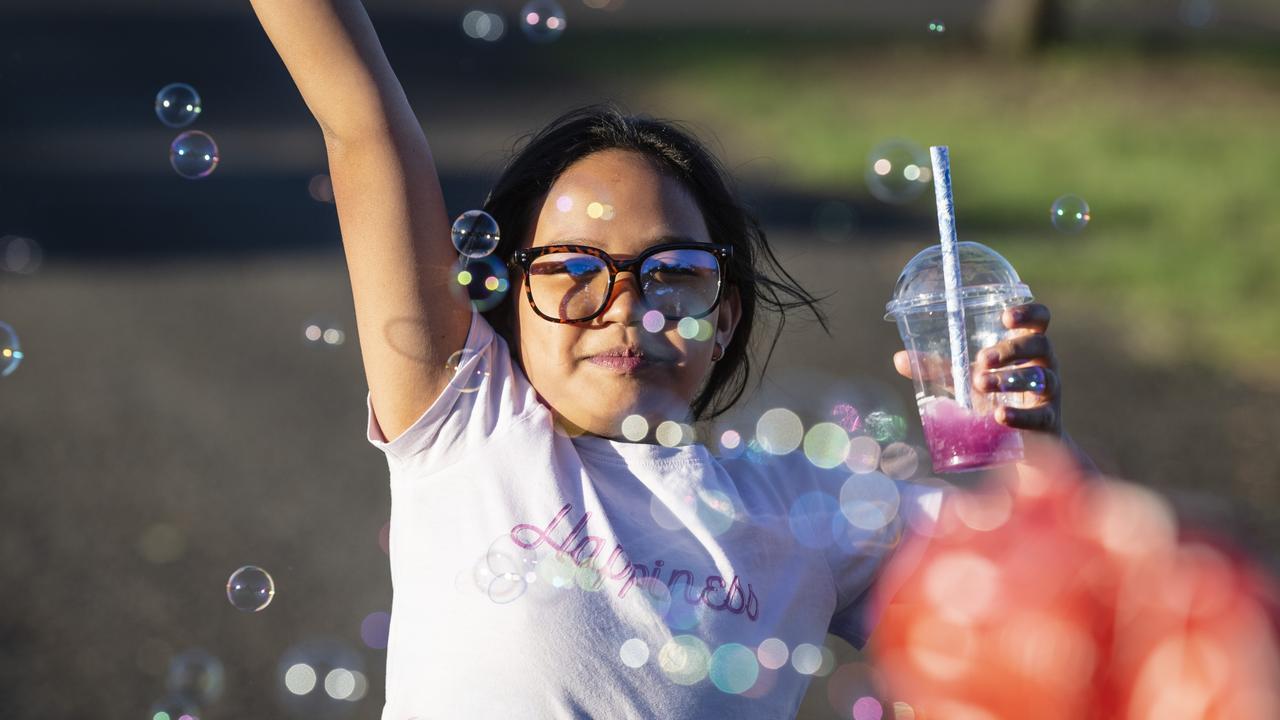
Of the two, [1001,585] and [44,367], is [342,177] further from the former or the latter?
[44,367]

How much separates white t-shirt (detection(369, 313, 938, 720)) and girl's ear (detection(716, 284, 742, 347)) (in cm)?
23

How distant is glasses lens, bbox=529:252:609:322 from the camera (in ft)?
6.28

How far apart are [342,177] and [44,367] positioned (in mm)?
3893

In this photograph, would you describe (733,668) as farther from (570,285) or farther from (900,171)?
(900,171)

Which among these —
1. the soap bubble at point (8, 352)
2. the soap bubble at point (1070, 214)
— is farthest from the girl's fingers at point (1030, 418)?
the soap bubble at point (8, 352)

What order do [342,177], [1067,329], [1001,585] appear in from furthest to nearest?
[1067,329]
[342,177]
[1001,585]

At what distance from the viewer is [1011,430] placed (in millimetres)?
1831

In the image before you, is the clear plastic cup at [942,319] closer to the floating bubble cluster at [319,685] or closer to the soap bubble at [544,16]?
the soap bubble at [544,16]

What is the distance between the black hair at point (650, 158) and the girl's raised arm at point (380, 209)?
194 mm

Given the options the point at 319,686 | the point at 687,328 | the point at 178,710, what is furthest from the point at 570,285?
the point at 178,710

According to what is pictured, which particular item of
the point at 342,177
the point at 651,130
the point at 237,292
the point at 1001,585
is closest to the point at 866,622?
the point at 1001,585

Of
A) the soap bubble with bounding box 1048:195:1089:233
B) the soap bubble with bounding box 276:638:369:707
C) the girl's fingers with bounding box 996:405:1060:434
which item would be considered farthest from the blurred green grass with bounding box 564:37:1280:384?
the girl's fingers with bounding box 996:405:1060:434

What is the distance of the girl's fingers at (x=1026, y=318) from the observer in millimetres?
1820

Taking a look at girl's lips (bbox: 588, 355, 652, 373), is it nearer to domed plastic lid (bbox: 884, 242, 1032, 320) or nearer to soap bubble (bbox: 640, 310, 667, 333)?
soap bubble (bbox: 640, 310, 667, 333)
